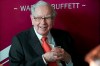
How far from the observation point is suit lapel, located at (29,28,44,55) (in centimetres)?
148

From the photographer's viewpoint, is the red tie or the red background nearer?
the red tie

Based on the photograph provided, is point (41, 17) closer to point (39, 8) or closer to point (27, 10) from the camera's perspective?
point (39, 8)

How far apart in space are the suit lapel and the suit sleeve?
0.08 metres

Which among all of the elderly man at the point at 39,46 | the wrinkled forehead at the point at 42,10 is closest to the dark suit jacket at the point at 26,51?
the elderly man at the point at 39,46

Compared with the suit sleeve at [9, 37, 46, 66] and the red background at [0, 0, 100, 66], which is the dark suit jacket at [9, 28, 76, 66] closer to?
the suit sleeve at [9, 37, 46, 66]

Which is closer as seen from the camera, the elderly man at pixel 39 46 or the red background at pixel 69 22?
the elderly man at pixel 39 46

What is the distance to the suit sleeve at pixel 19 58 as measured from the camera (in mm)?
1396

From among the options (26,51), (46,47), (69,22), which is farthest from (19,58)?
(69,22)

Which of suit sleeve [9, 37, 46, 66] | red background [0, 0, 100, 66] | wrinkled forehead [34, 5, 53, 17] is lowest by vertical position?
suit sleeve [9, 37, 46, 66]

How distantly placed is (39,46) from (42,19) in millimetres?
194

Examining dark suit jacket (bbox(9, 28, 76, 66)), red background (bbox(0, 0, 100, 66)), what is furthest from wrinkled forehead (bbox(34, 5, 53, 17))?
red background (bbox(0, 0, 100, 66))

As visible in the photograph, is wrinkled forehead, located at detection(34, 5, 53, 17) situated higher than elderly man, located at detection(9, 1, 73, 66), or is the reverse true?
wrinkled forehead, located at detection(34, 5, 53, 17)

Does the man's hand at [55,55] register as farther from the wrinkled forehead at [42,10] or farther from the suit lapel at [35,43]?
the wrinkled forehead at [42,10]

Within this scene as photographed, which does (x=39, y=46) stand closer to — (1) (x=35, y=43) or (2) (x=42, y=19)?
(1) (x=35, y=43)
